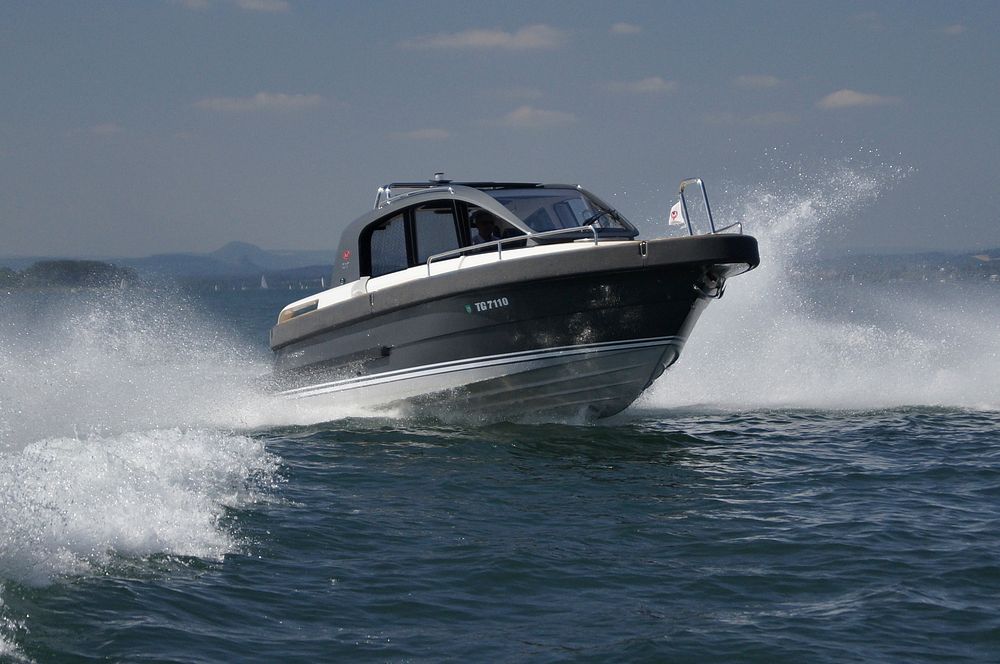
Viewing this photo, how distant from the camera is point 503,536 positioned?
6785mm

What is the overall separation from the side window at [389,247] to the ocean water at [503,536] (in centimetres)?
160

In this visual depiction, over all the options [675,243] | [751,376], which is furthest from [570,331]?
[751,376]

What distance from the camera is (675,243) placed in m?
9.65

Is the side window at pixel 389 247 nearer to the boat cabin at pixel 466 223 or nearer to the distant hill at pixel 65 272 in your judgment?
the boat cabin at pixel 466 223

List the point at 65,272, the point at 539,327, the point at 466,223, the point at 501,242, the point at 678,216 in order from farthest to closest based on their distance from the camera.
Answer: the point at 65,272 → the point at 466,223 → the point at 678,216 → the point at 539,327 → the point at 501,242

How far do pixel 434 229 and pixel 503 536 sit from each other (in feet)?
16.0

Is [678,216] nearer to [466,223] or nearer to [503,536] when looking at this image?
[466,223]

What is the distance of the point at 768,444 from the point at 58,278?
13553 cm

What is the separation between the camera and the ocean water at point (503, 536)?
4961 millimetres

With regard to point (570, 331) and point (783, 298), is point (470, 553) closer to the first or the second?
point (570, 331)

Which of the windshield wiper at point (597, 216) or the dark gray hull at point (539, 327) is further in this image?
the windshield wiper at point (597, 216)

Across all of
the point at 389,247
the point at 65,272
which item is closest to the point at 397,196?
the point at 389,247

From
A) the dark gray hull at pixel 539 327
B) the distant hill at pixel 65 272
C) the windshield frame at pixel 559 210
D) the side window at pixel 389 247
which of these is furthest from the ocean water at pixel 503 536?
the distant hill at pixel 65 272

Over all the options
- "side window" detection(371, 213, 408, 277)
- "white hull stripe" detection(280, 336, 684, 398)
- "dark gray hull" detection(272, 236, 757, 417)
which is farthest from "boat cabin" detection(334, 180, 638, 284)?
"white hull stripe" detection(280, 336, 684, 398)
